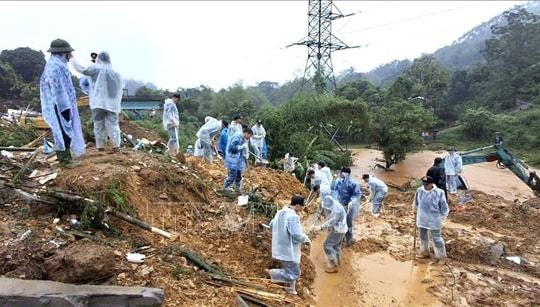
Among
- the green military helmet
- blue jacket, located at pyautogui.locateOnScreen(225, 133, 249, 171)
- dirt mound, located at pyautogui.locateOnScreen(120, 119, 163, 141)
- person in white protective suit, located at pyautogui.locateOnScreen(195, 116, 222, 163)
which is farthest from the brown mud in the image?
dirt mound, located at pyautogui.locateOnScreen(120, 119, 163, 141)

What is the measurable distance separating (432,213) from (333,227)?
184 cm

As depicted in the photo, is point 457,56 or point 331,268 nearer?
point 331,268

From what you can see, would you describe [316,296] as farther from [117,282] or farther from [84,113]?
[84,113]

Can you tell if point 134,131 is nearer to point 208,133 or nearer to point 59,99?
point 208,133

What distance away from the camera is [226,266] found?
577 centimetres

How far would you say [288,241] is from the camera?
584 cm

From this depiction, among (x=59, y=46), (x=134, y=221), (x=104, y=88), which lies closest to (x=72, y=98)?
(x=104, y=88)

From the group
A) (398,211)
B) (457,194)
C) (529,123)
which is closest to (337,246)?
(398,211)

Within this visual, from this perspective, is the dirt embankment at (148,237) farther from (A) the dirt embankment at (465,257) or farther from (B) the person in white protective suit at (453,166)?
(B) the person in white protective suit at (453,166)

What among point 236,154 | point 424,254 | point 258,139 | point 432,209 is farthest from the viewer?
point 258,139

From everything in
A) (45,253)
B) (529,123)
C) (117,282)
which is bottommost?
(529,123)

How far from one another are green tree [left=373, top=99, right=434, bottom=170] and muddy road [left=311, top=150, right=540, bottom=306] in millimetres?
9278

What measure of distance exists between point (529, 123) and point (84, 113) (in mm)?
27523

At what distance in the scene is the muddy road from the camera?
21.3 ft
